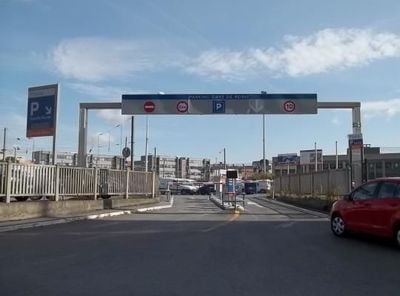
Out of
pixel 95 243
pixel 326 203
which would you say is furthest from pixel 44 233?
pixel 326 203

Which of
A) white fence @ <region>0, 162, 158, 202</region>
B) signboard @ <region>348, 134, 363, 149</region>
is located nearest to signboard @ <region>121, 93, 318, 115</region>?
→ white fence @ <region>0, 162, 158, 202</region>

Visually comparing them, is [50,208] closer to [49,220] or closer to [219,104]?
[49,220]

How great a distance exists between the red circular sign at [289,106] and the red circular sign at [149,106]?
24.4ft

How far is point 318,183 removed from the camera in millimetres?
32594

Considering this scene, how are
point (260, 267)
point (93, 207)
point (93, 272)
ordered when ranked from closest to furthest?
point (93, 272)
point (260, 267)
point (93, 207)

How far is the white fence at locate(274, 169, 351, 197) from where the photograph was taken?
1070 inches

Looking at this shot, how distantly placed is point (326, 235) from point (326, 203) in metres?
13.0

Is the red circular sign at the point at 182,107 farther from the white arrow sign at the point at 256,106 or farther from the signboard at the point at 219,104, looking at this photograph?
Result: the white arrow sign at the point at 256,106

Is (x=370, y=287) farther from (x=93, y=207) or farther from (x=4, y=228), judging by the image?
(x=93, y=207)

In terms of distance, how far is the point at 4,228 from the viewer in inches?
610

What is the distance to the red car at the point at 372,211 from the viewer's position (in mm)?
12203

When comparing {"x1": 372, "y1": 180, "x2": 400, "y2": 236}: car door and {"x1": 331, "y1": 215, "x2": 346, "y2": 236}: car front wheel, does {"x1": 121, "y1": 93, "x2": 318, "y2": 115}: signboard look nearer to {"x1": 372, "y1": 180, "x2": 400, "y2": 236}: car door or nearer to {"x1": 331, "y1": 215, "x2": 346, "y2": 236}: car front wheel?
{"x1": 331, "y1": 215, "x2": 346, "y2": 236}: car front wheel

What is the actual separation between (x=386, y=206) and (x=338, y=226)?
2172 mm

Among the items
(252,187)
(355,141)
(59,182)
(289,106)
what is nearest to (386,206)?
(355,141)
